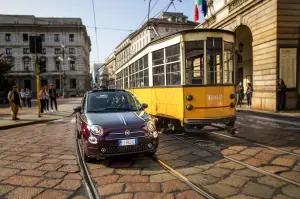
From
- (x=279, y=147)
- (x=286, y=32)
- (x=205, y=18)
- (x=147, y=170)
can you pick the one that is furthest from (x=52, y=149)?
(x=205, y=18)

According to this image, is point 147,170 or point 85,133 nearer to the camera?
point 147,170

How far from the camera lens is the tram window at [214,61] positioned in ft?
21.7

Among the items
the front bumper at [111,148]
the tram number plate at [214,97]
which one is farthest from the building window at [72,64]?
the front bumper at [111,148]

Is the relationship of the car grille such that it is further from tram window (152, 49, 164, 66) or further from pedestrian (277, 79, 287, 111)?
pedestrian (277, 79, 287, 111)

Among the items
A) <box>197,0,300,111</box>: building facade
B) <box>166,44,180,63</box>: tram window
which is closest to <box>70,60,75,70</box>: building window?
<box>197,0,300,111</box>: building facade

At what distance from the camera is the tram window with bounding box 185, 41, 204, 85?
661 centimetres

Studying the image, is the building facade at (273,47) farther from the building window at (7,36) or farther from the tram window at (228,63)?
the building window at (7,36)

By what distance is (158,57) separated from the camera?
7.71 meters

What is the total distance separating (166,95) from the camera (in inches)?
290

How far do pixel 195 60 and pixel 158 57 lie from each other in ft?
4.34

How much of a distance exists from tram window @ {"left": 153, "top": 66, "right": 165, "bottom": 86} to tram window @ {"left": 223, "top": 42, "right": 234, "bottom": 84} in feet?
5.86

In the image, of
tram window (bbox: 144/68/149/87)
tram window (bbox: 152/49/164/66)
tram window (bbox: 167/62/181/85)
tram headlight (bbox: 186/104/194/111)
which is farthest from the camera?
tram window (bbox: 144/68/149/87)

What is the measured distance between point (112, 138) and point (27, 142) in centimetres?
359

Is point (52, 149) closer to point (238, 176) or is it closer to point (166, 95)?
point (166, 95)
